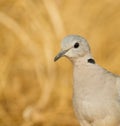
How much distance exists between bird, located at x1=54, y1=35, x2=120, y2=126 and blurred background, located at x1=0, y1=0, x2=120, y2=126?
7.56ft

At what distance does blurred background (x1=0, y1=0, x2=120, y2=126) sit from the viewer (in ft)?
20.4

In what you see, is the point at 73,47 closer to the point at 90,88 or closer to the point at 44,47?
the point at 90,88

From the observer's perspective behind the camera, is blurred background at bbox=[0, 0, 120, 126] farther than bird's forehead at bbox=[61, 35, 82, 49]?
Yes

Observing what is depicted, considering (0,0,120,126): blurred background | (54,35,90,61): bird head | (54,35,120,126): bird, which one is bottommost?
(54,35,120,126): bird

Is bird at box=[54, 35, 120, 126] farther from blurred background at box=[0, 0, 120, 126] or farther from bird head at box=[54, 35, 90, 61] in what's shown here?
blurred background at box=[0, 0, 120, 126]

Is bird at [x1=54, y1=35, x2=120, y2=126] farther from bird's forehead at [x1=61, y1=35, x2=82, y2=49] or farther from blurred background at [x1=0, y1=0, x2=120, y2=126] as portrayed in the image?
blurred background at [x1=0, y1=0, x2=120, y2=126]

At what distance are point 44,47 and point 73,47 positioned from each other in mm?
2518

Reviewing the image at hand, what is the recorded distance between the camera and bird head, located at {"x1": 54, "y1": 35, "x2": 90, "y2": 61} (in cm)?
378

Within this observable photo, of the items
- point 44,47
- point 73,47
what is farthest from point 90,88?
point 44,47

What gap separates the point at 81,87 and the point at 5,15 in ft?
8.05

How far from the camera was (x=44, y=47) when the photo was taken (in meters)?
6.32

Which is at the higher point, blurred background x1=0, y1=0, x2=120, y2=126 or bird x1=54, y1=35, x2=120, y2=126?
A: blurred background x1=0, y1=0, x2=120, y2=126

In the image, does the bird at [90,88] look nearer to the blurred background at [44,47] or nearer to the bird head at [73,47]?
the bird head at [73,47]

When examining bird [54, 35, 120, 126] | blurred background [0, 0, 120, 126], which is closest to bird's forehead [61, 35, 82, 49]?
bird [54, 35, 120, 126]
